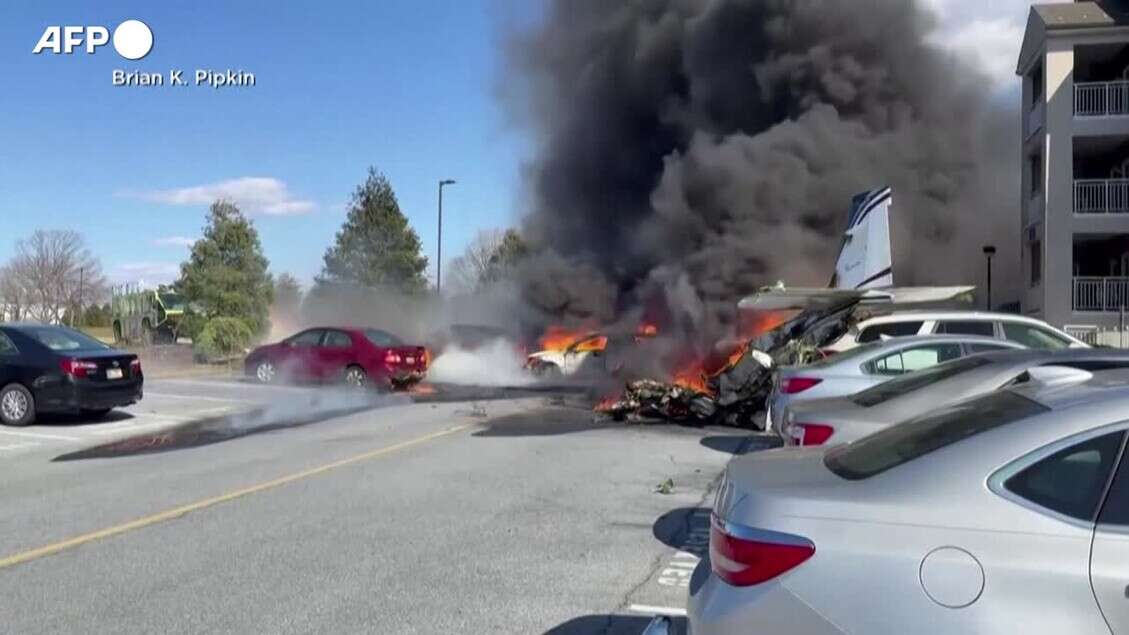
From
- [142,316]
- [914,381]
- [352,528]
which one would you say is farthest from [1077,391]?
[142,316]

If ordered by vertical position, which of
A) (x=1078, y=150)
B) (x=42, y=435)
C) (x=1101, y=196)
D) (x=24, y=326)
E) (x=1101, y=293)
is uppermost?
(x=1078, y=150)

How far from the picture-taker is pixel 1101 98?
83.0ft

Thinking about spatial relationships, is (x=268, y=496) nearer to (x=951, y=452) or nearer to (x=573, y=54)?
(x=951, y=452)

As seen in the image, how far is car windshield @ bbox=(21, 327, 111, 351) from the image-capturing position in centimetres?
1348

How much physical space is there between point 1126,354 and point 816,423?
1.73 metres

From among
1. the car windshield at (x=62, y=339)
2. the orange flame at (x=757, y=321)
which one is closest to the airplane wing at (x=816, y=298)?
the orange flame at (x=757, y=321)

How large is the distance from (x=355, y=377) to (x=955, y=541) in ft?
58.7

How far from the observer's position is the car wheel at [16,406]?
42.6 ft

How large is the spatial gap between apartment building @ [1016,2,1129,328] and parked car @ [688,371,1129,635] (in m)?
24.4

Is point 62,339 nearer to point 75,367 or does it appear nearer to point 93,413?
point 75,367

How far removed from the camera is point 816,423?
596 cm

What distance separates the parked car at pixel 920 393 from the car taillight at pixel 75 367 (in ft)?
33.0

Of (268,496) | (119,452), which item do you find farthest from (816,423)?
(119,452)

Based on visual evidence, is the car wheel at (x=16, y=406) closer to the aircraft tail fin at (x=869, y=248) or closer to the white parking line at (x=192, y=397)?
the white parking line at (x=192, y=397)
